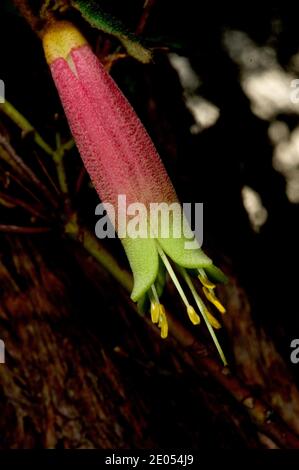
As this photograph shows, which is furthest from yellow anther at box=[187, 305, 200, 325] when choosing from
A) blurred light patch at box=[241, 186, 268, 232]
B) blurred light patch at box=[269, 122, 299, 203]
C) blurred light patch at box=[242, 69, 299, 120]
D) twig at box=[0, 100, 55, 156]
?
blurred light patch at box=[242, 69, 299, 120]

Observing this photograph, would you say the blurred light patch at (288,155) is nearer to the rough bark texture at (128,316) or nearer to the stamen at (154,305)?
the rough bark texture at (128,316)

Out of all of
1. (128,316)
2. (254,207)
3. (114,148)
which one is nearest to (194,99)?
(254,207)

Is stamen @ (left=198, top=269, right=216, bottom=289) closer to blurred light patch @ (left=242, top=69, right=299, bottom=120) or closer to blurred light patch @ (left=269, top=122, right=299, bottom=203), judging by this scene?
blurred light patch @ (left=269, top=122, right=299, bottom=203)

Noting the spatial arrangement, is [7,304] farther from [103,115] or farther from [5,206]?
[103,115]

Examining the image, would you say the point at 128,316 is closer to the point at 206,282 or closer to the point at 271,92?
the point at 206,282

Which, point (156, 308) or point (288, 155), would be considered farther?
point (288, 155)

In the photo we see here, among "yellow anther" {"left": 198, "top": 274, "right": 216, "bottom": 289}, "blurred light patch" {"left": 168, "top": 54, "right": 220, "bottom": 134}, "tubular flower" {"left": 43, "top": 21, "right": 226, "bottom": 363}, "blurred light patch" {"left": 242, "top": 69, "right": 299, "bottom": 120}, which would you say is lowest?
"yellow anther" {"left": 198, "top": 274, "right": 216, "bottom": 289}

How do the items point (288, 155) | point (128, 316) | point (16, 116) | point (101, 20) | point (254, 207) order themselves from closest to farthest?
1. point (101, 20)
2. point (16, 116)
3. point (128, 316)
4. point (254, 207)
5. point (288, 155)

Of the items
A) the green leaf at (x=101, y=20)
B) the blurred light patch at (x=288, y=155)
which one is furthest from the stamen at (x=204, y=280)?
the blurred light patch at (x=288, y=155)
